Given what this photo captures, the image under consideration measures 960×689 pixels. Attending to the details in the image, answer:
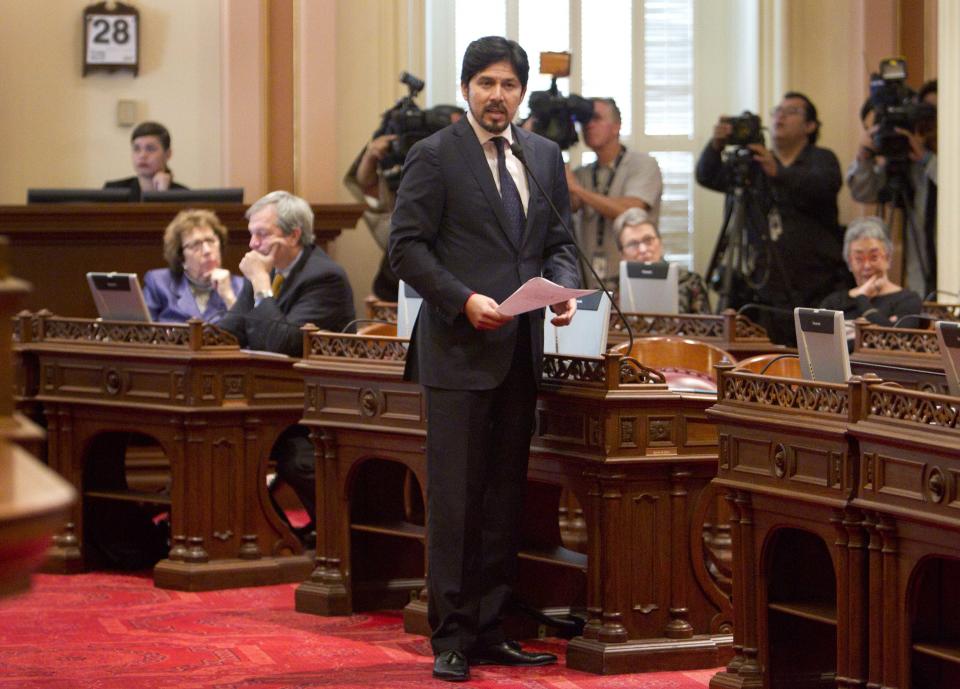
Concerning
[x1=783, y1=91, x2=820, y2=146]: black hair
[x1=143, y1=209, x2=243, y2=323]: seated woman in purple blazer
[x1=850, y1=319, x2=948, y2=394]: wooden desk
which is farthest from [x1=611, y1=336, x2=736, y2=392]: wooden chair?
[x1=783, y1=91, x2=820, y2=146]: black hair

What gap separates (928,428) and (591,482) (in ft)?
4.00

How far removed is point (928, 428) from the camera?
3.31m

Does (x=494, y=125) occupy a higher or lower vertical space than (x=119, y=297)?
higher

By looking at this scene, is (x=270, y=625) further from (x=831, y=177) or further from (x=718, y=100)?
(x=718, y=100)

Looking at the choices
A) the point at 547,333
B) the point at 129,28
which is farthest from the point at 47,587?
the point at 129,28

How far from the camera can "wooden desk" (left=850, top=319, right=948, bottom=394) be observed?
512 cm

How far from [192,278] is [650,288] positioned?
6.14 feet

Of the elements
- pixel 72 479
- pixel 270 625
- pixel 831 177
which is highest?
pixel 831 177

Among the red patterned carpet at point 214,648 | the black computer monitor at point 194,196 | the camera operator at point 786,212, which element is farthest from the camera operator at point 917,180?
the red patterned carpet at point 214,648

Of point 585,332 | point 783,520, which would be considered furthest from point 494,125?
point 783,520

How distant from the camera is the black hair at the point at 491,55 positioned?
4141mm

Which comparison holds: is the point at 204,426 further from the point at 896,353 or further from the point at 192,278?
the point at 896,353

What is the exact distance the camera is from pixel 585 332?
15.3 ft

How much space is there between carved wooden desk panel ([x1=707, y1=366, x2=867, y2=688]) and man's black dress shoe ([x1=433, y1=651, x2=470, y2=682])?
65cm
